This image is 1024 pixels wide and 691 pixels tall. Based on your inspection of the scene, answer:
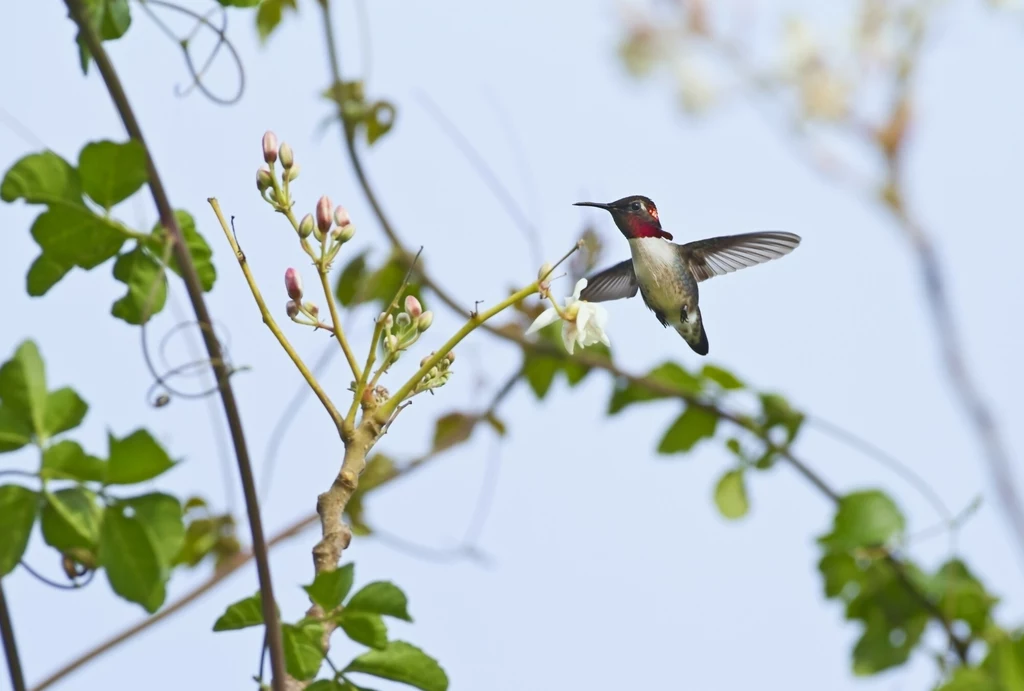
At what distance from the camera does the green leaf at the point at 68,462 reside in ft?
5.72

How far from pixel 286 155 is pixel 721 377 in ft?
9.53

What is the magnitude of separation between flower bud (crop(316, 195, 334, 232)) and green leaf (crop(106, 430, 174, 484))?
0.38 metres

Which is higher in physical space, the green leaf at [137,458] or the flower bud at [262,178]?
the flower bud at [262,178]

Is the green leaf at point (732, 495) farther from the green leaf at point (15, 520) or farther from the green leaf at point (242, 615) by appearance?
the green leaf at point (15, 520)

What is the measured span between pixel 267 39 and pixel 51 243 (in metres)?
2.58

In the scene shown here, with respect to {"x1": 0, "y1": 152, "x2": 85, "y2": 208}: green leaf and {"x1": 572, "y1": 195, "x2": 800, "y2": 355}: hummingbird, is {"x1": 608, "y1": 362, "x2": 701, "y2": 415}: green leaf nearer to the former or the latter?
{"x1": 572, "y1": 195, "x2": 800, "y2": 355}: hummingbird

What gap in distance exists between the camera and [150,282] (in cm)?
203

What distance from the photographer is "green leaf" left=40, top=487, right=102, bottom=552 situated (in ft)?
5.77

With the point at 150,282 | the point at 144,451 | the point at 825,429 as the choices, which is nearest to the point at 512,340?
the point at 825,429

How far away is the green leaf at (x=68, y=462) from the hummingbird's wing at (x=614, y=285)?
1576mm

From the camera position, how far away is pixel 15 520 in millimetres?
1711

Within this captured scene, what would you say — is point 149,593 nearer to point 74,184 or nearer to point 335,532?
point 335,532

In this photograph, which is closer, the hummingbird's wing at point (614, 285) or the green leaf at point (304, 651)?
the green leaf at point (304, 651)

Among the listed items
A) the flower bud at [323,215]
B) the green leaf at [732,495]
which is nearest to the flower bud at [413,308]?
the flower bud at [323,215]
